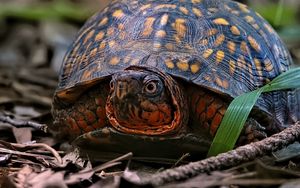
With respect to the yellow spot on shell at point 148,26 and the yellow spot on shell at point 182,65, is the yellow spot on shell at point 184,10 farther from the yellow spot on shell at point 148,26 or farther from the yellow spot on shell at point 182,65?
the yellow spot on shell at point 182,65

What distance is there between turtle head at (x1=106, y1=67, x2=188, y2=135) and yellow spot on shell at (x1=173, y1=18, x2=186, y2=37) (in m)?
0.31

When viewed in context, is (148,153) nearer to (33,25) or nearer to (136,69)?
(136,69)

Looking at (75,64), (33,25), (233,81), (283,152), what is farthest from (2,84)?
(33,25)

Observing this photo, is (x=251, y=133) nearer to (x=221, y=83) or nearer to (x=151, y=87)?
(x=221, y=83)

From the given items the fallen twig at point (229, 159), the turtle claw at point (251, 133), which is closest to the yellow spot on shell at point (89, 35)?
the turtle claw at point (251, 133)

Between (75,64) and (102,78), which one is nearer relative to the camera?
(102,78)

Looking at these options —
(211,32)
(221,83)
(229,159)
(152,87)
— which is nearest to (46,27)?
(211,32)

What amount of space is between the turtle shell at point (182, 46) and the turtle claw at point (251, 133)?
0.16m

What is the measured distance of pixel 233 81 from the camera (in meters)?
2.83

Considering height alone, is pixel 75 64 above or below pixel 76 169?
above

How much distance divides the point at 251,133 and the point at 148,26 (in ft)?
2.34

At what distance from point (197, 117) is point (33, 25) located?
5.51 meters

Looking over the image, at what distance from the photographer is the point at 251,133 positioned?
2.73 m

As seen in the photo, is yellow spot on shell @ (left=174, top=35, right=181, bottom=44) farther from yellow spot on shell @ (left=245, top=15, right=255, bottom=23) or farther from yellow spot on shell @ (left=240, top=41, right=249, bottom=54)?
yellow spot on shell @ (left=245, top=15, right=255, bottom=23)
